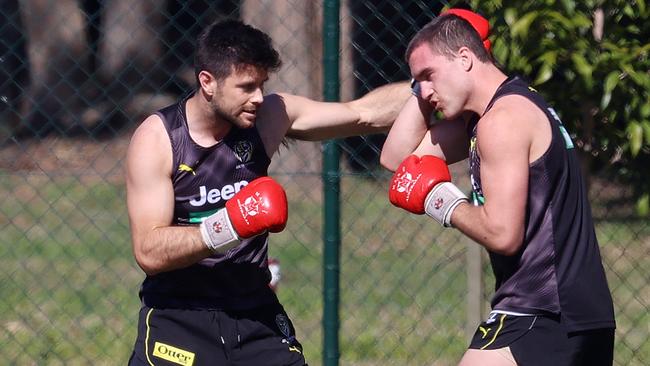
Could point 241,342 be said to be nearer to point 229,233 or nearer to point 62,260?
point 229,233

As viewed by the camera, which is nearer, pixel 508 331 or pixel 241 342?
pixel 508 331

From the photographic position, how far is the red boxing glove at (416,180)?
3867mm

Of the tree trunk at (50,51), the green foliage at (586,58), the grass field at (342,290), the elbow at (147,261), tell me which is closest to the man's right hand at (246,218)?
the elbow at (147,261)

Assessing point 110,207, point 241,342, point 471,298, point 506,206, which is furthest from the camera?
point 110,207

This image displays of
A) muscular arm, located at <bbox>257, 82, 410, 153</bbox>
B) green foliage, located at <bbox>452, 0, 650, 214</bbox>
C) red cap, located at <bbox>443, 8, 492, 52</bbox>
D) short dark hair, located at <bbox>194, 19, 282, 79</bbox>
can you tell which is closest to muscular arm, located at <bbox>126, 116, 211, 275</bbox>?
short dark hair, located at <bbox>194, 19, 282, 79</bbox>

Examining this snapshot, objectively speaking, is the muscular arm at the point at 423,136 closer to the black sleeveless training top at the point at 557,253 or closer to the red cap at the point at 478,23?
the red cap at the point at 478,23

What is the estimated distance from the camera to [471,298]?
5.44 meters

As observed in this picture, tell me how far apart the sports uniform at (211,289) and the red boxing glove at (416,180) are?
1.68ft

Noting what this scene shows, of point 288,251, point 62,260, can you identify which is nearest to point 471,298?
point 288,251

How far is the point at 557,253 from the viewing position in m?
3.75

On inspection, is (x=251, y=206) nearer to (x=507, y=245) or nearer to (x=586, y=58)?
(x=507, y=245)

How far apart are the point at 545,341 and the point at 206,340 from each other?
109 centimetres

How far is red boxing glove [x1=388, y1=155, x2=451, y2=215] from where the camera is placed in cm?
387

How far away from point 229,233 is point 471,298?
1.85 meters
